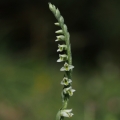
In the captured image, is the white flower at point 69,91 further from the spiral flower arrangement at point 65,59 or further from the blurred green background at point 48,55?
the blurred green background at point 48,55

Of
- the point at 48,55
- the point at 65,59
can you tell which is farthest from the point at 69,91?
the point at 48,55

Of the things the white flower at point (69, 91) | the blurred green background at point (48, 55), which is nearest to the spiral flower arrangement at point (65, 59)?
the white flower at point (69, 91)

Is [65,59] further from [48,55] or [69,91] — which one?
[48,55]

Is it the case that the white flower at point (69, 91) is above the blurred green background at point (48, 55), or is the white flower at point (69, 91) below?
below


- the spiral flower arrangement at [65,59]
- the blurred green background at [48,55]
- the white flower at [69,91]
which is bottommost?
the white flower at [69,91]

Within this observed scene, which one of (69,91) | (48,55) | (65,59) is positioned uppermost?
(48,55)

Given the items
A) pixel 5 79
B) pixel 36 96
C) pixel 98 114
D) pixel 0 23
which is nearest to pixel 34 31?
pixel 0 23

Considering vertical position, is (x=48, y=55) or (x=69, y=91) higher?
(x=48, y=55)

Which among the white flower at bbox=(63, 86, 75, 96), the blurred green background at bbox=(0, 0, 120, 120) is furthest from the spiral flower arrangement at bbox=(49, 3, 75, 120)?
the blurred green background at bbox=(0, 0, 120, 120)

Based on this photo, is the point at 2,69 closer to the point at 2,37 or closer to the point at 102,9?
the point at 2,37
